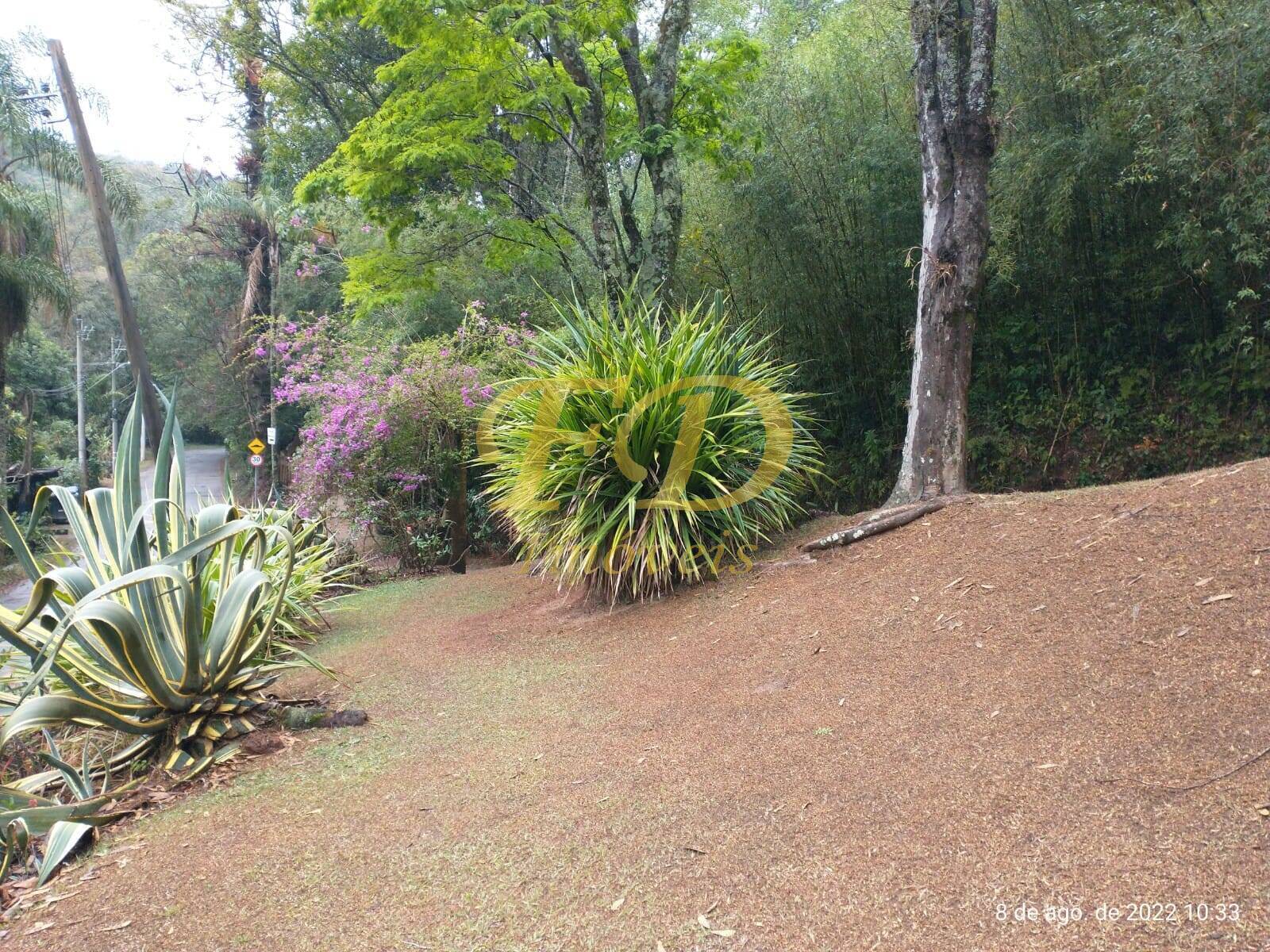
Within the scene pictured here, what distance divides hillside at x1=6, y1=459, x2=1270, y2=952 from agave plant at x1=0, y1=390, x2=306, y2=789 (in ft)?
1.87

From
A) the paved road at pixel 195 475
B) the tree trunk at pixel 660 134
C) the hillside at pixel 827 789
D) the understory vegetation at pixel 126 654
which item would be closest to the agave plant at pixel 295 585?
the understory vegetation at pixel 126 654

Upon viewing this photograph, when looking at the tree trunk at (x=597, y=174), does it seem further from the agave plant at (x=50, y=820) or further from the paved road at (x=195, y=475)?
the paved road at (x=195, y=475)

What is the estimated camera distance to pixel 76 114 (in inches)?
305

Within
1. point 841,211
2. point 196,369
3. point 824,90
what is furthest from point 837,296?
point 196,369

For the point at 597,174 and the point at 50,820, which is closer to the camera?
the point at 50,820

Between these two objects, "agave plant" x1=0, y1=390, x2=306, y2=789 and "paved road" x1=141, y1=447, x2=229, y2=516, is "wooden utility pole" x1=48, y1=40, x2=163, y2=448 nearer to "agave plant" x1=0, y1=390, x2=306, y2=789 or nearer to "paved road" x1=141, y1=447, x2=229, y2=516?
"agave plant" x1=0, y1=390, x2=306, y2=789

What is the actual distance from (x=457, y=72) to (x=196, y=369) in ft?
80.4

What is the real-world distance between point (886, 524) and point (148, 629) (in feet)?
14.0

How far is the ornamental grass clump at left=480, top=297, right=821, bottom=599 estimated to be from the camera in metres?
6.08

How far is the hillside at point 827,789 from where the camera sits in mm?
2188

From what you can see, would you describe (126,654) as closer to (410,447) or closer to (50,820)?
(50,820)

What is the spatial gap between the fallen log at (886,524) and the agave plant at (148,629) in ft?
11.2

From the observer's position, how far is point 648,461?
6.20 meters

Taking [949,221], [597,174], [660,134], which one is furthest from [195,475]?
[949,221]
